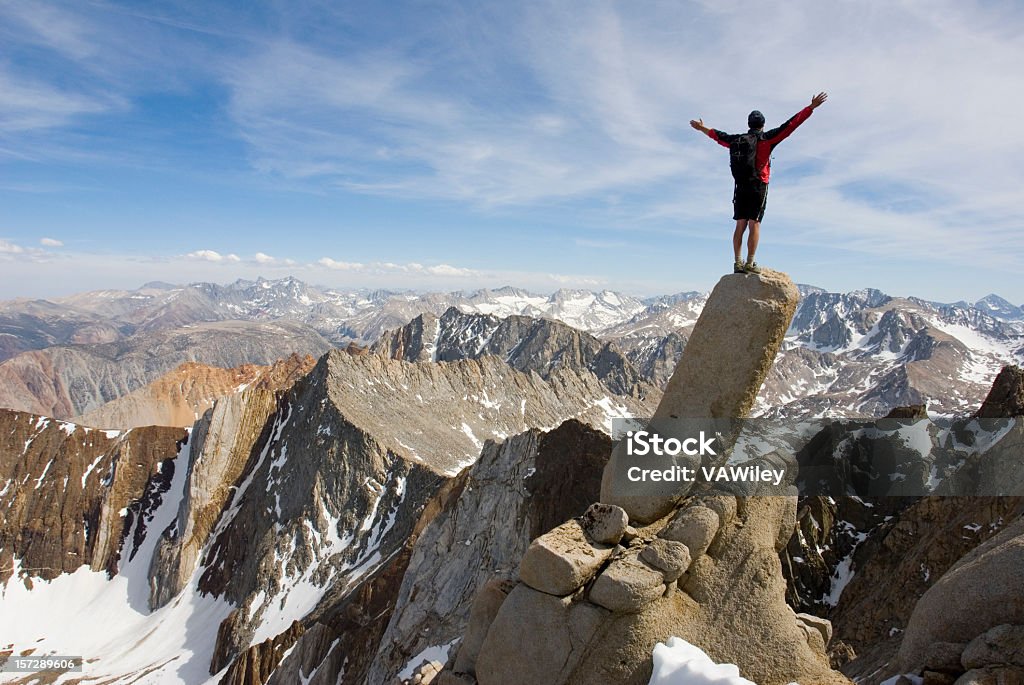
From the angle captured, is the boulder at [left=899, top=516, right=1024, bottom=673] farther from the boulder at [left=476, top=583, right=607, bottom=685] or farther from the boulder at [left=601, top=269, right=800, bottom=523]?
the boulder at [left=476, top=583, right=607, bottom=685]

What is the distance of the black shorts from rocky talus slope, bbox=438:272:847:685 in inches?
70.3

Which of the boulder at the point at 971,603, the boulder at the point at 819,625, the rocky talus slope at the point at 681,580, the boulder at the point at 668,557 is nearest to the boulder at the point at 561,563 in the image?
the rocky talus slope at the point at 681,580

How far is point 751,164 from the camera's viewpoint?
13.3 m

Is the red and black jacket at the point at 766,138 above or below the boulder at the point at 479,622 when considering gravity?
above

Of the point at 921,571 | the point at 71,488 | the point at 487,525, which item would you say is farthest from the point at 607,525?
the point at 71,488

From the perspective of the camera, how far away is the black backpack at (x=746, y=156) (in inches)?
521

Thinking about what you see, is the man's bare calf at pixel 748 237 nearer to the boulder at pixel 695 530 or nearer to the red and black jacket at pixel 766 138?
the red and black jacket at pixel 766 138

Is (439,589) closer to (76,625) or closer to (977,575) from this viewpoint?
(977,575)

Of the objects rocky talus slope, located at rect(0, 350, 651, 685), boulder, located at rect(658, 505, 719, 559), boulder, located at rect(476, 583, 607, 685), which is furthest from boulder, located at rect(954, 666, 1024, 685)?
rocky talus slope, located at rect(0, 350, 651, 685)

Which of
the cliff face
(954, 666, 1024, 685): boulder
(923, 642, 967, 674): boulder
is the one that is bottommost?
the cliff face

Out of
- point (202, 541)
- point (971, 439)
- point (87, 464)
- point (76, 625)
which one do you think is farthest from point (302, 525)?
point (971, 439)

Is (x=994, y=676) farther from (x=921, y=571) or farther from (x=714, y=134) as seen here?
(x=921, y=571)

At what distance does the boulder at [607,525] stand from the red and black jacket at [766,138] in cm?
936

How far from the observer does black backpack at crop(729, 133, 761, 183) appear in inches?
521
